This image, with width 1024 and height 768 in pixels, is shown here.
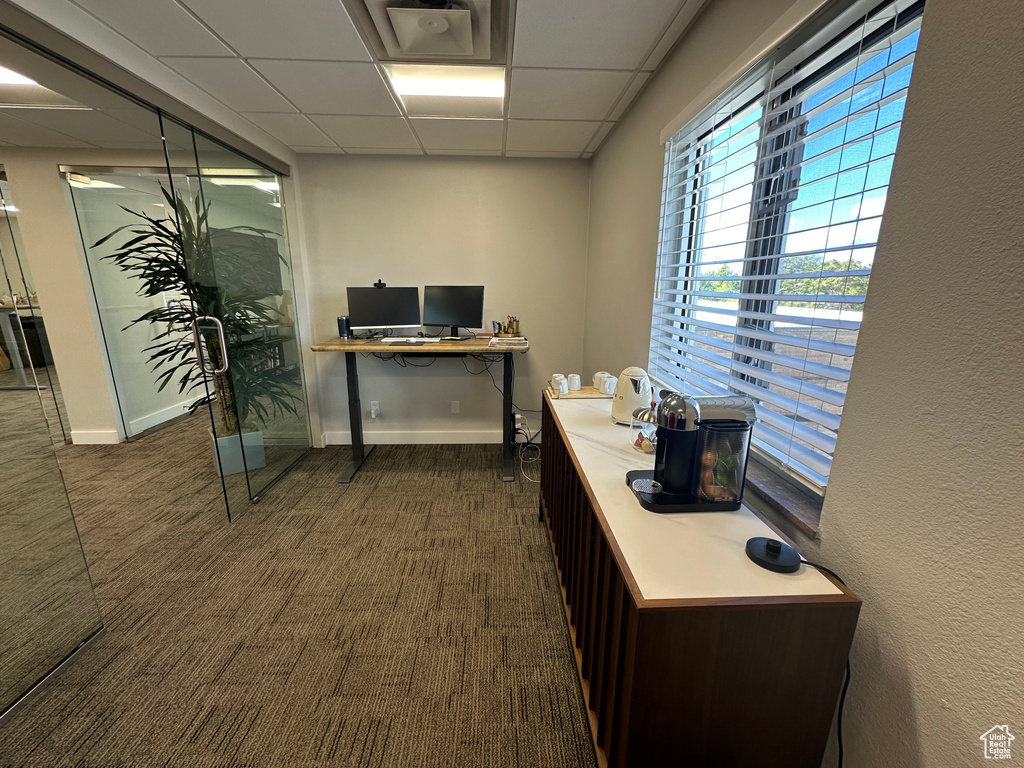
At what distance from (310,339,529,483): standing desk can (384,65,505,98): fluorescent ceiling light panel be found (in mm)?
1514

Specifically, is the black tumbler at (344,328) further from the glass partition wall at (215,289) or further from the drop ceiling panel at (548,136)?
the drop ceiling panel at (548,136)

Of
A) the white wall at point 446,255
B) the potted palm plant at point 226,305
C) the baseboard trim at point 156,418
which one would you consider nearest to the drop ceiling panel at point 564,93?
the white wall at point 446,255

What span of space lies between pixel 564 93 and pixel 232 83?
5.71 ft

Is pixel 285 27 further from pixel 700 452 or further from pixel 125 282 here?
pixel 125 282

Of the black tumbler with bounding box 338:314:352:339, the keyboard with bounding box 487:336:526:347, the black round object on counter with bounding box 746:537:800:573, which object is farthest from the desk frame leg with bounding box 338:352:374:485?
the black round object on counter with bounding box 746:537:800:573

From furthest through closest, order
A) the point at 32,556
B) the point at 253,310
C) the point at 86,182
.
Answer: the point at 86,182, the point at 253,310, the point at 32,556

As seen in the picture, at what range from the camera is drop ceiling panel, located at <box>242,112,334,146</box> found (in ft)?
8.14

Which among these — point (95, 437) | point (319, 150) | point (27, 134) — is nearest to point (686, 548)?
point (319, 150)

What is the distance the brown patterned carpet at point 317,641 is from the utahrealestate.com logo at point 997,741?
3.35ft

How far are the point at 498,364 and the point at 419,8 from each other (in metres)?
2.42

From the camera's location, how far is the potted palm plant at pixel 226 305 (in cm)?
231

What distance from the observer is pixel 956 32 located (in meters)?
0.67

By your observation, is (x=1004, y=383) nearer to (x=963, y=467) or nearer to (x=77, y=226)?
(x=963, y=467)

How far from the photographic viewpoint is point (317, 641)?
5.44 ft
